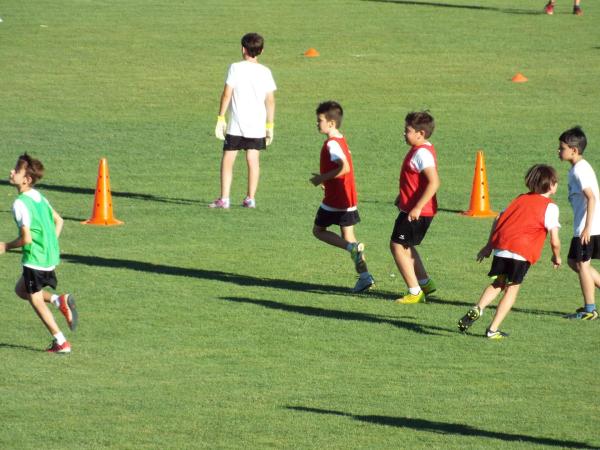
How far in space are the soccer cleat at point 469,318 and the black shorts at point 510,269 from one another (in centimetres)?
Answer: 31

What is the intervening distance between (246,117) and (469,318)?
20.2ft

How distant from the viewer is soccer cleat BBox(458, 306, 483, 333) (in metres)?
10.3

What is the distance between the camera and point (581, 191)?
10.9 metres

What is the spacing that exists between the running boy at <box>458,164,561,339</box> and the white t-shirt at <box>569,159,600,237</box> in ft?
1.93

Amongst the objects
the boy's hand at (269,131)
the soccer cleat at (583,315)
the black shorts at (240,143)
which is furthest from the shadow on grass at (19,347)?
the boy's hand at (269,131)

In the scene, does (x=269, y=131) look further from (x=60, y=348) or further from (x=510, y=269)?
(x=60, y=348)

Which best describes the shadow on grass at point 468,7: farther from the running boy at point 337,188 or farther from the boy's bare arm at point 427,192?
the boy's bare arm at point 427,192

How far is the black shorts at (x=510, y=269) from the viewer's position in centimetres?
1035

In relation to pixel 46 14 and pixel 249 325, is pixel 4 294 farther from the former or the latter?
pixel 46 14

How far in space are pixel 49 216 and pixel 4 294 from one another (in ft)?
7.13

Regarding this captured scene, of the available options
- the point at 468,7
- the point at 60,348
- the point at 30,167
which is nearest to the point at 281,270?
the point at 60,348

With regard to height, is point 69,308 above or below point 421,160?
below

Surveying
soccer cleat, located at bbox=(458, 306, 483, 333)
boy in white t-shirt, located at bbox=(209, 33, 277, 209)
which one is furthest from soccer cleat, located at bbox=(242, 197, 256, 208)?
Result: soccer cleat, located at bbox=(458, 306, 483, 333)

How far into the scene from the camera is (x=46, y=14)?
1351 inches
